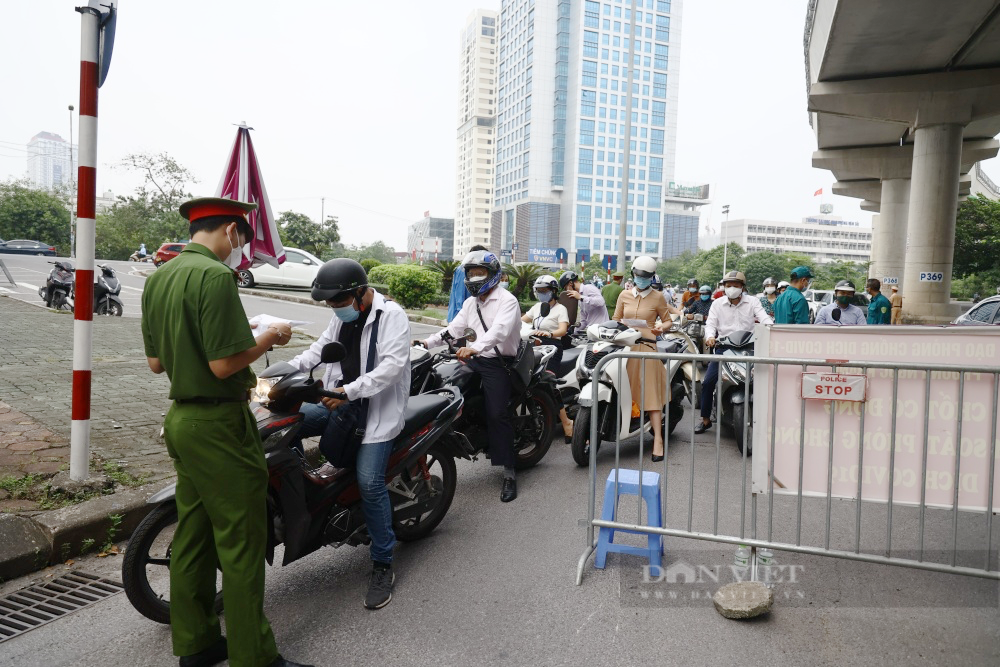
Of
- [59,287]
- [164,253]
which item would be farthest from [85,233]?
[164,253]

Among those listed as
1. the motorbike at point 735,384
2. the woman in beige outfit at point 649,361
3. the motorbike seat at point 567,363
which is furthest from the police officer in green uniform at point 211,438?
the motorbike seat at point 567,363

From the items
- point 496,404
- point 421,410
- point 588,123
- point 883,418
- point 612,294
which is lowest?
point 496,404

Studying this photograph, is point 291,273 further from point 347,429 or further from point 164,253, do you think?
point 347,429

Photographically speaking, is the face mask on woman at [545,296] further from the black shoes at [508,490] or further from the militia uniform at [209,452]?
the militia uniform at [209,452]

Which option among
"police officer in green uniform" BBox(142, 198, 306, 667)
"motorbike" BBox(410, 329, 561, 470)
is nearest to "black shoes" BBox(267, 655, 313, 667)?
"police officer in green uniform" BBox(142, 198, 306, 667)

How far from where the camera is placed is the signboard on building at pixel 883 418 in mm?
3289

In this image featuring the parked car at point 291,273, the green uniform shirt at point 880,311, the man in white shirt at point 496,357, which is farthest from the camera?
the parked car at point 291,273

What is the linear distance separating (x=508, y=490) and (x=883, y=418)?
2.51 m

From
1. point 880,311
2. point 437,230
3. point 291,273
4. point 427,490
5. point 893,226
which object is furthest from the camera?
point 437,230

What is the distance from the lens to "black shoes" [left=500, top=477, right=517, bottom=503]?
493cm

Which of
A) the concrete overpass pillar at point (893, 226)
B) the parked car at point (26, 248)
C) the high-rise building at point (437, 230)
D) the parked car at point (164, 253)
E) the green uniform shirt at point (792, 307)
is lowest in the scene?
the green uniform shirt at point (792, 307)

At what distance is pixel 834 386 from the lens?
3467 millimetres

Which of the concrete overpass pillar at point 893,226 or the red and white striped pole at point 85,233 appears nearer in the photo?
the red and white striped pole at point 85,233

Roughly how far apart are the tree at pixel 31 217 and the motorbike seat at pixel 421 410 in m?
59.3
